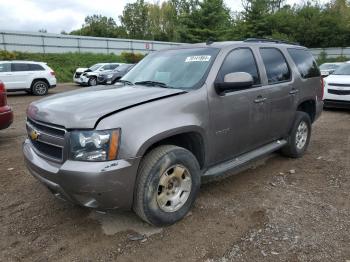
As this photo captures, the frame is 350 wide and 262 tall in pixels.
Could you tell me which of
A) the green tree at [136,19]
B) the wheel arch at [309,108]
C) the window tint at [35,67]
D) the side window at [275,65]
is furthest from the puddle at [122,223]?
the green tree at [136,19]

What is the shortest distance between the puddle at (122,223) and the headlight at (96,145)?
92 cm

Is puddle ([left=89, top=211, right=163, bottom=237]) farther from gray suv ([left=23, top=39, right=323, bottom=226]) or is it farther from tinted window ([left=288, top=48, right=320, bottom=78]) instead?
tinted window ([left=288, top=48, right=320, bottom=78])

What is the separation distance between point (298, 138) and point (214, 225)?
2744 millimetres

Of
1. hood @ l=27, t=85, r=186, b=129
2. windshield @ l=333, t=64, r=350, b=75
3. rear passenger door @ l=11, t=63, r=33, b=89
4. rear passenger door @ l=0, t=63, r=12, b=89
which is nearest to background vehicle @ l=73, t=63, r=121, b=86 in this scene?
rear passenger door @ l=11, t=63, r=33, b=89

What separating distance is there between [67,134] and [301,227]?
240 cm

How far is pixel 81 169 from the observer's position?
112 inches

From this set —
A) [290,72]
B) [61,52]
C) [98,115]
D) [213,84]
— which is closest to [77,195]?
[98,115]

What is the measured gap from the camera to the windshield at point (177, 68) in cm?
382

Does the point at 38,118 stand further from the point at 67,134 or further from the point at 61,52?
the point at 61,52

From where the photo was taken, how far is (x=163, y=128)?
3.17 meters

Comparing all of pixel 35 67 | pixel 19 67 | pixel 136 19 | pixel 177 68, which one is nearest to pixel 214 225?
pixel 177 68

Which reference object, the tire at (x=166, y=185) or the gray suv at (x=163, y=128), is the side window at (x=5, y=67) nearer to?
the gray suv at (x=163, y=128)

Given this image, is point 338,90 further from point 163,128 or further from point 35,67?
point 35,67

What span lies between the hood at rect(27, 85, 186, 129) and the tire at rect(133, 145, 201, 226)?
527 mm
